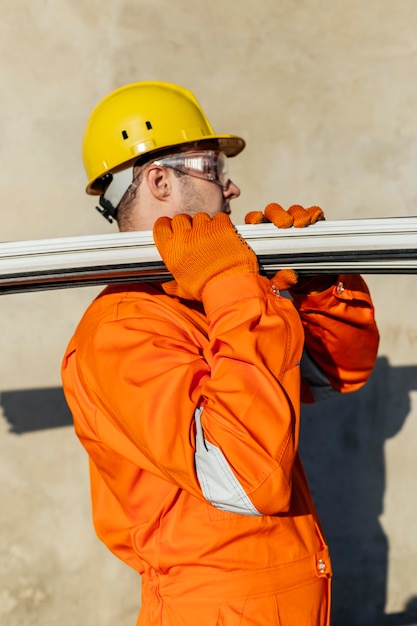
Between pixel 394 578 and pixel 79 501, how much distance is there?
1.36 meters

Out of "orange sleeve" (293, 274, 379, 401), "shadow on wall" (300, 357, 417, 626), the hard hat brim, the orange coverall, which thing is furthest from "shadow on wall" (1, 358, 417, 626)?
the hard hat brim

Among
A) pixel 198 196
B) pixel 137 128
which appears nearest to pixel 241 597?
pixel 198 196

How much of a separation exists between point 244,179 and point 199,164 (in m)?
1.05

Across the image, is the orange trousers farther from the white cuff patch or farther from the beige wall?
the beige wall

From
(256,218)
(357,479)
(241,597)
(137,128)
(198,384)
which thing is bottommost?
(357,479)

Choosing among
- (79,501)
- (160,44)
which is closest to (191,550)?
(79,501)

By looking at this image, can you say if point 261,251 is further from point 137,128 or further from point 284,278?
point 137,128

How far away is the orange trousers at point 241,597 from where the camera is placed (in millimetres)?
1478

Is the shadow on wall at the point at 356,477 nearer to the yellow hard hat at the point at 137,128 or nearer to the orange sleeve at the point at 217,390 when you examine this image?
the yellow hard hat at the point at 137,128

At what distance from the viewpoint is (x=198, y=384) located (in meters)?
1.36

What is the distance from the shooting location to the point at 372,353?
189 cm

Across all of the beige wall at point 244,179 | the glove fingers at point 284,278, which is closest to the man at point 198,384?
the glove fingers at point 284,278

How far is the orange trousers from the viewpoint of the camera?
1.48 m

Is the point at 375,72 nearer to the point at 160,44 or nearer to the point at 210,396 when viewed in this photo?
the point at 160,44
